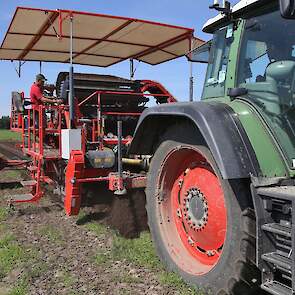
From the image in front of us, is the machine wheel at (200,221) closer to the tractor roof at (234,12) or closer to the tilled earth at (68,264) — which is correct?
the tilled earth at (68,264)

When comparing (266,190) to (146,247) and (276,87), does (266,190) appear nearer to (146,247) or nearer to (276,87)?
(276,87)

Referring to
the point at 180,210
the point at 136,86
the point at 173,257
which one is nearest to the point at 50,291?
the point at 173,257

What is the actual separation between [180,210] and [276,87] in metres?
1.34

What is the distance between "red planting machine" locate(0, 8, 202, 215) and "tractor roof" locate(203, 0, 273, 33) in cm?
174

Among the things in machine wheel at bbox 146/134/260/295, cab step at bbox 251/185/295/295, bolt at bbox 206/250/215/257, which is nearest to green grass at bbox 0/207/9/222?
machine wheel at bbox 146/134/260/295

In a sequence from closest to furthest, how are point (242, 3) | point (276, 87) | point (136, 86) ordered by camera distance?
point (276, 87)
point (242, 3)
point (136, 86)

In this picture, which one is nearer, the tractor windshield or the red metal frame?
the tractor windshield

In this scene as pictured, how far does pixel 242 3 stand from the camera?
10.1ft

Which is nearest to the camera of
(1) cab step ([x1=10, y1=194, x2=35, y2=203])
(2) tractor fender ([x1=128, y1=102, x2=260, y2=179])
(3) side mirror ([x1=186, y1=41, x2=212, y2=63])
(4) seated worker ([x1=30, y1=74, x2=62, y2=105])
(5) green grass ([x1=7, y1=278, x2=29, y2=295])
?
(2) tractor fender ([x1=128, y1=102, x2=260, y2=179])

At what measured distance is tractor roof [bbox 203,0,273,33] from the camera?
9.82 feet

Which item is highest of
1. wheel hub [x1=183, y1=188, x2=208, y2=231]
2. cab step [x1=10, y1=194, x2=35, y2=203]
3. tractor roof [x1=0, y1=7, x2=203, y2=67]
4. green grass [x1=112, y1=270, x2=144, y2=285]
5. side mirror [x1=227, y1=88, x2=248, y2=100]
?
tractor roof [x1=0, y1=7, x2=203, y2=67]

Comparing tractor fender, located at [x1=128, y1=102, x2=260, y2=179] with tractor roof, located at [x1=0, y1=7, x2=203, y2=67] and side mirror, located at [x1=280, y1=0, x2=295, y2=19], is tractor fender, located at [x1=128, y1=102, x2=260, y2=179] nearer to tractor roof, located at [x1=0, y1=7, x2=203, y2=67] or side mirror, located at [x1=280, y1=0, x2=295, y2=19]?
side mirror, located at [x1=280, y1=0, x2=295, y2=19]

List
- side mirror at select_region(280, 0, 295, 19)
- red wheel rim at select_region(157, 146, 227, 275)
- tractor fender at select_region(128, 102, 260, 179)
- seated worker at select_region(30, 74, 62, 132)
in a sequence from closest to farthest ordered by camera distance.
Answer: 1. side mirror at select_region(280, 0, 295, 19)
2. tractor fender at select_region(128, 102, 260, 179)
3. red wheel rim at select_region(157, 146, 227, 275)
4. seated worker at select_region(30, 74, 62, 132)

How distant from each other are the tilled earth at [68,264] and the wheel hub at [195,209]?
0.53m
